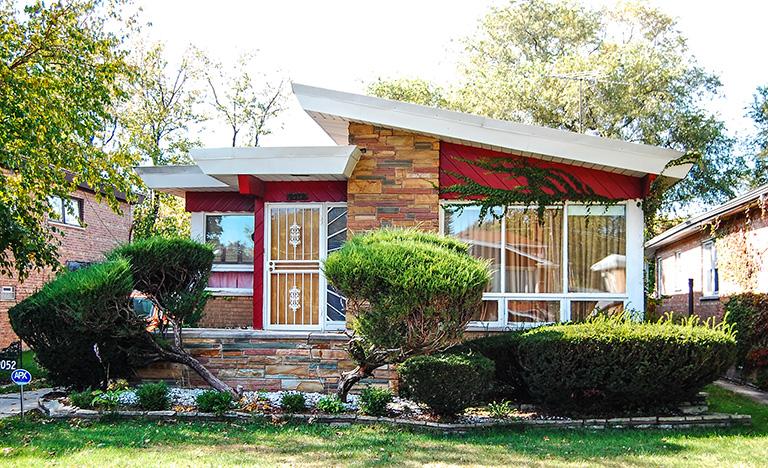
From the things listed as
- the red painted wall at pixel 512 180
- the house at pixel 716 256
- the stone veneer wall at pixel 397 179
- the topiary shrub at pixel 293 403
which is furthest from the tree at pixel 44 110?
the house at pixel 716 256

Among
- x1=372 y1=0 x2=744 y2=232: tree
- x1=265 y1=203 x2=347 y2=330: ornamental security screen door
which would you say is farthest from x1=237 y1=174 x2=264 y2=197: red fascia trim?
x1=372 y1=0 x2=744 y2=232: tree

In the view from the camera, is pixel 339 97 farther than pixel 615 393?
Yes

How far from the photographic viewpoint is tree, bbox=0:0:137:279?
10.7m

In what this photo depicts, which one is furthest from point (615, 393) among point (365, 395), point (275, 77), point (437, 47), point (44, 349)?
point (437, 47)

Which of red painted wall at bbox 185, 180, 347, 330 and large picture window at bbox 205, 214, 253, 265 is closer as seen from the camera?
red painted wall at bbox 185, 180, 347, 330

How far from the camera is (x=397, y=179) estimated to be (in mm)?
11398

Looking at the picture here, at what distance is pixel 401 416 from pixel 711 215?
9.22 m

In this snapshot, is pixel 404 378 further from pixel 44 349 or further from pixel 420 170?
pixel 44 349

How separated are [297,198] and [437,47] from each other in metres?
23.8

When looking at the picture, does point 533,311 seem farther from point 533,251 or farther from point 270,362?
point 270,362

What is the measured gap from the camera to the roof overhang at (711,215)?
12977 mm

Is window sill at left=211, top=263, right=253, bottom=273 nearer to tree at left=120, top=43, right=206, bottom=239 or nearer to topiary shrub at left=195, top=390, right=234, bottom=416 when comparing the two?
topiary shrub at left=195, top=390, right=234, bottom=416

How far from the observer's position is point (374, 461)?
679 cm

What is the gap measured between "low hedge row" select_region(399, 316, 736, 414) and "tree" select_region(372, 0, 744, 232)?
17073mm
